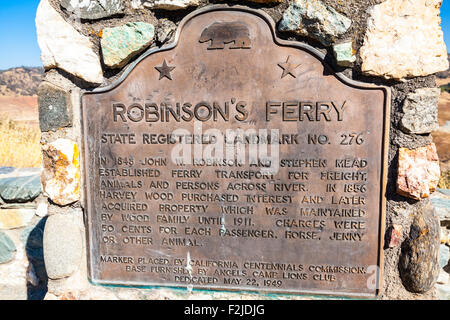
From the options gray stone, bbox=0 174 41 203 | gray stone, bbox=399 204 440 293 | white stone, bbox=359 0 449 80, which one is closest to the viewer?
white stone, bbox=359 0 449 80

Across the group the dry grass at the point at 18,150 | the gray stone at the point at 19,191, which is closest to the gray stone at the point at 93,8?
the gray stone at the point at 19,191

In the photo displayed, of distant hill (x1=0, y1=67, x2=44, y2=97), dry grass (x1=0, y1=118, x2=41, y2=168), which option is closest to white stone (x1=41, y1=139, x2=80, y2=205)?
dry grass (x1=0, y1=118, x2=41, y2=168)

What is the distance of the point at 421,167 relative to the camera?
1.67 m

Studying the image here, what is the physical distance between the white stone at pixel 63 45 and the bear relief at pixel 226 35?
0.63 metres

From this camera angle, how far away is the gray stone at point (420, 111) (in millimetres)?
1624

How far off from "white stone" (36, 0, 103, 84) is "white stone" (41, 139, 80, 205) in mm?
423

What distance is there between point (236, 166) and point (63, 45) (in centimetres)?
115

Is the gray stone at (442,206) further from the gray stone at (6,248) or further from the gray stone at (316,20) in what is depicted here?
the gray stone at (6,248)

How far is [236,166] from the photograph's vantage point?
177 centimetres

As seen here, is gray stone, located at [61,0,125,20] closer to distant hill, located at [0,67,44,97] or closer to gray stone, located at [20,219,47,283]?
gray stone, located at [20,219,47,283]

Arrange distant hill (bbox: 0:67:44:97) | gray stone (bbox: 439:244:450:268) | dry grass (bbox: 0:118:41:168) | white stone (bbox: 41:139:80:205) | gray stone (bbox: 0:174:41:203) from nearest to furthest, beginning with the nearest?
white stone (bbox: 41:139:80:205), gray stone (bbox: 439:244:450:268), gray stone (bbox: 0:174:41:203), dry grass (bbox: 0:118:41:168), distant hill (bbox: 0:67:44:97)

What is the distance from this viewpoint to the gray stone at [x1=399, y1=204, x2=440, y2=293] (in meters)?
1.72

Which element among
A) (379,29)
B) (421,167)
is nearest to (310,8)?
(379,29)

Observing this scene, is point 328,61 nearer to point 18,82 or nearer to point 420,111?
point 420,111
